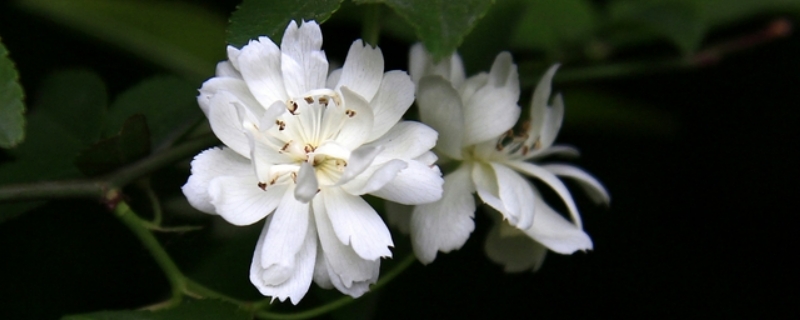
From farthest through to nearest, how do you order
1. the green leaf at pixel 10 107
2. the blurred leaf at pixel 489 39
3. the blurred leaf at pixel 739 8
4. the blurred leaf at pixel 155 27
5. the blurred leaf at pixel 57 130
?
the blurred leaf at pixel 739 8, the blurred leaf at pixel 155 27, the blurred leaf at pixel 489 39, the blurred leaf at pixel 57 130, the green leaf at pixel 10 107

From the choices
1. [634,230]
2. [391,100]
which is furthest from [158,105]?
[634,230]

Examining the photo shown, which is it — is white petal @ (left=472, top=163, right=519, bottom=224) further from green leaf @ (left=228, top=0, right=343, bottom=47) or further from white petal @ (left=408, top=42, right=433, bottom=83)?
green leaf @ (left=228, top=0, right=343, bottom=47)

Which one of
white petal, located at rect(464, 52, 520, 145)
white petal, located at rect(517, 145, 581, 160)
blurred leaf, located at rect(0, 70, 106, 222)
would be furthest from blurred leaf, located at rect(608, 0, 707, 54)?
blurred leaf, located at rect(0, 70, 106, 222)

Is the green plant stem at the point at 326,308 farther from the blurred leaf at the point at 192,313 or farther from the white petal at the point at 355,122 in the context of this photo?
the white petal at the point at 355,122

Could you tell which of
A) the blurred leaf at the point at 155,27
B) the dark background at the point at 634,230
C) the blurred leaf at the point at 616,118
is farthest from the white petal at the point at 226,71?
the blurred leaf at the point at 616,118

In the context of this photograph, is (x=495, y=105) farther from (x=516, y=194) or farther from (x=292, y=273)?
(x=292, y=273)

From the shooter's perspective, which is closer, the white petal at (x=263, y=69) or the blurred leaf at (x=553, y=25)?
the white petal at (x=263, y=69)
